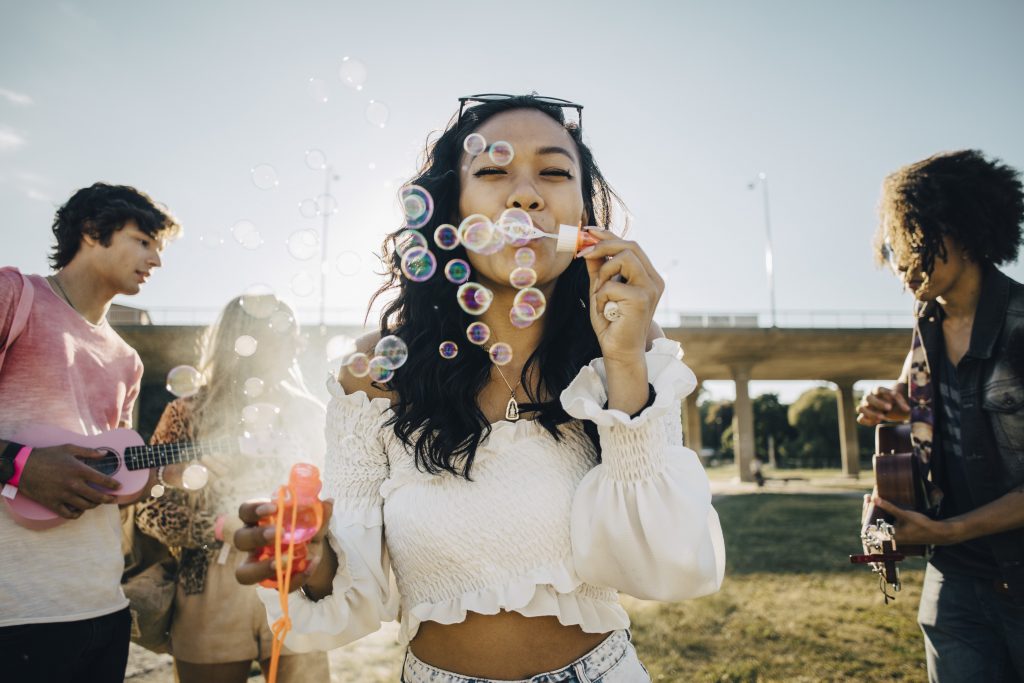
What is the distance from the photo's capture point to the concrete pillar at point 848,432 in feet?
109

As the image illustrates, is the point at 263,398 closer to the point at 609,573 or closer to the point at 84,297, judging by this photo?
the point at 84,297

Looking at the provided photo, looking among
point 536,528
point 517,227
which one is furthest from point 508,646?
point 517,227

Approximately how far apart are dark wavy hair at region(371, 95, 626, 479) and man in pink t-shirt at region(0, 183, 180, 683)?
1438 mm

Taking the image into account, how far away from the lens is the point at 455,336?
7.23 ft

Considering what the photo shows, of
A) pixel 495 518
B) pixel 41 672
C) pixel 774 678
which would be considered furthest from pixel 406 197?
pixel 774 678

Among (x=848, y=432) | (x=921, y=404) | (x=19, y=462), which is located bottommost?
(x=848, y=432)

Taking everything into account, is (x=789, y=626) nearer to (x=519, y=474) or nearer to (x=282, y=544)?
(x=519, y=474)

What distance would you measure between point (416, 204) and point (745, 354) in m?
28.5

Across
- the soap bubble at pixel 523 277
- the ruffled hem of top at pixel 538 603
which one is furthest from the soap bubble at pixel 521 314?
the ruffled hem of top at pixel 538 603

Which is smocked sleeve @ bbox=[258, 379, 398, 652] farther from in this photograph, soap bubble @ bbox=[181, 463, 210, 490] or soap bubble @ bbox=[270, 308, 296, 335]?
soap bubble @ bbox=[270, 308, 296, 335]

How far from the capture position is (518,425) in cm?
183

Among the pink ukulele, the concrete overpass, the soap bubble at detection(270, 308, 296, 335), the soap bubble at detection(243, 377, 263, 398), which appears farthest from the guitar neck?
the concrete overpass

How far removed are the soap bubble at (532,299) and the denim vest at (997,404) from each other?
179cm

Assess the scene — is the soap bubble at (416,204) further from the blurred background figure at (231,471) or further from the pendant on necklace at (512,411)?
the blurred background figure at (231,471)
